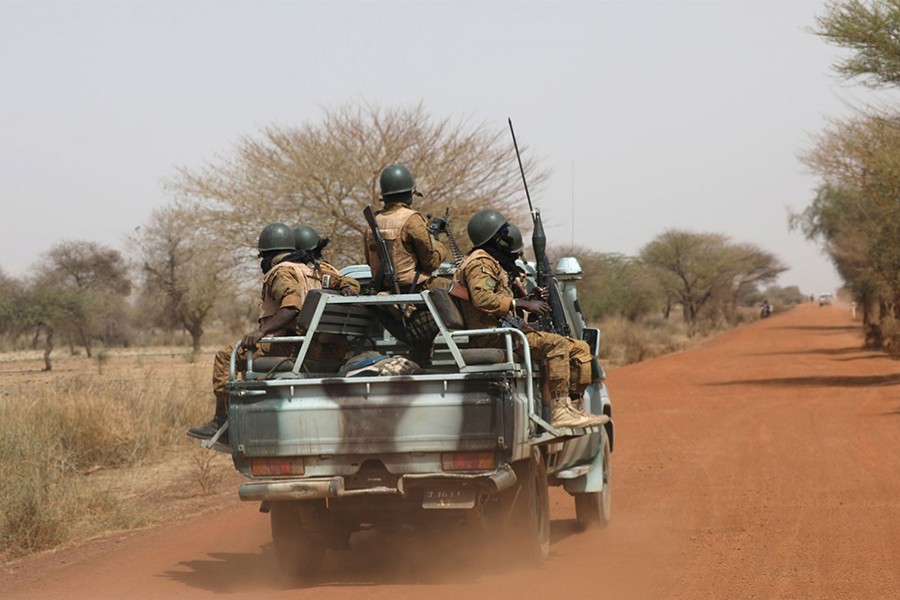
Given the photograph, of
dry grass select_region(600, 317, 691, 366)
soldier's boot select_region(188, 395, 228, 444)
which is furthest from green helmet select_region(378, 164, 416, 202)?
dry grass select_region(600, 317, 691, 366)

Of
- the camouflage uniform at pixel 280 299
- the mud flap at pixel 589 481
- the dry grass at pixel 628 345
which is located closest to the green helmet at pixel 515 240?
the camouflage uniform at pixel 280 299

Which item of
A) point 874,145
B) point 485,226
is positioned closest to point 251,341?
point 485,226

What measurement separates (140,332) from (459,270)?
55.0 metres

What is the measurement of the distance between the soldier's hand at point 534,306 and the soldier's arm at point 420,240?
0.74 m

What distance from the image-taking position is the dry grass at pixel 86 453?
966 centimetres

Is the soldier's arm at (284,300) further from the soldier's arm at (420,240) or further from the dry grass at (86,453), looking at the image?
the dry grass at (86,453)

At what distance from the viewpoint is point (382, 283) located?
870 cm

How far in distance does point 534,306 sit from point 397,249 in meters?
1.04

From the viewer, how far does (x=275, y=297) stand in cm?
841

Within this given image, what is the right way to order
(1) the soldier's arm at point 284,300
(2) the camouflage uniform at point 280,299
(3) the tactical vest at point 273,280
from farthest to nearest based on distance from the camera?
(3) the tactical vest at point 273,280 < (2) the camouflage uniform at point 280,299 < (1) the soldier's arm at point 284,300

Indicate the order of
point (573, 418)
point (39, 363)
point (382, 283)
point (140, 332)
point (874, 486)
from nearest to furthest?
1. point (573, 418)
2. point (382, 283)
3. point (874, 486)
4. point (39, 363)
5. point (140, 332)

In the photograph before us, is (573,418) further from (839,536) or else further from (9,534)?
(9,534)

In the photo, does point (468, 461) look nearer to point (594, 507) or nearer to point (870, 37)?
point (594, 507)

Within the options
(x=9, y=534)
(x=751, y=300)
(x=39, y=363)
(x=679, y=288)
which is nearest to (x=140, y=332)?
(x=39, y=363)
